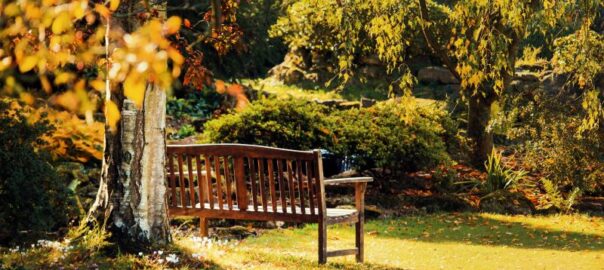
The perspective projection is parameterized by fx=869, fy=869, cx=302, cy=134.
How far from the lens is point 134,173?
24.7 ft

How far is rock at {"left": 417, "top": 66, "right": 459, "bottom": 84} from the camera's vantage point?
842 inches

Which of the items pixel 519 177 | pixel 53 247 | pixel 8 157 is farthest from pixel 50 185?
pixel 519 177

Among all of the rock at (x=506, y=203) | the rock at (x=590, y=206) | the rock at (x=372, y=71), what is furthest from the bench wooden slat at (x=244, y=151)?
the rock at (x=372, y=71)

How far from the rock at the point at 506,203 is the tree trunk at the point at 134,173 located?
708cm

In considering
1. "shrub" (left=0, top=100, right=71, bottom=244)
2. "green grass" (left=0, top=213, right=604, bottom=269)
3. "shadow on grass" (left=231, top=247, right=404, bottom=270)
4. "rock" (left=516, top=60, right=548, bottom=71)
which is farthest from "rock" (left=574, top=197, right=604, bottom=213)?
"shrub" (left=0, top=100, right=71, bottom=244)

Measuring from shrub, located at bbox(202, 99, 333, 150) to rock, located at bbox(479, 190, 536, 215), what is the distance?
2762 millimetres

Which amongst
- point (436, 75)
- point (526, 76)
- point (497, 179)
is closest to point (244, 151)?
point (497, 179)

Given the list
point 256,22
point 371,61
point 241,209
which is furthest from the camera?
point 256,22

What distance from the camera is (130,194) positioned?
754 cm

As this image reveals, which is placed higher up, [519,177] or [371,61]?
[371,61]

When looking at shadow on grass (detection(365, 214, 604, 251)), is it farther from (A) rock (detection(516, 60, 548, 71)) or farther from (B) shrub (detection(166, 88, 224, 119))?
(A) rock (detection(516, 60, 548, 71))

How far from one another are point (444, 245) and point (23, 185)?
4.86 meters

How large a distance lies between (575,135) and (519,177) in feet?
3.62

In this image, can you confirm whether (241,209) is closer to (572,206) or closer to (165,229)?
(165,229)
